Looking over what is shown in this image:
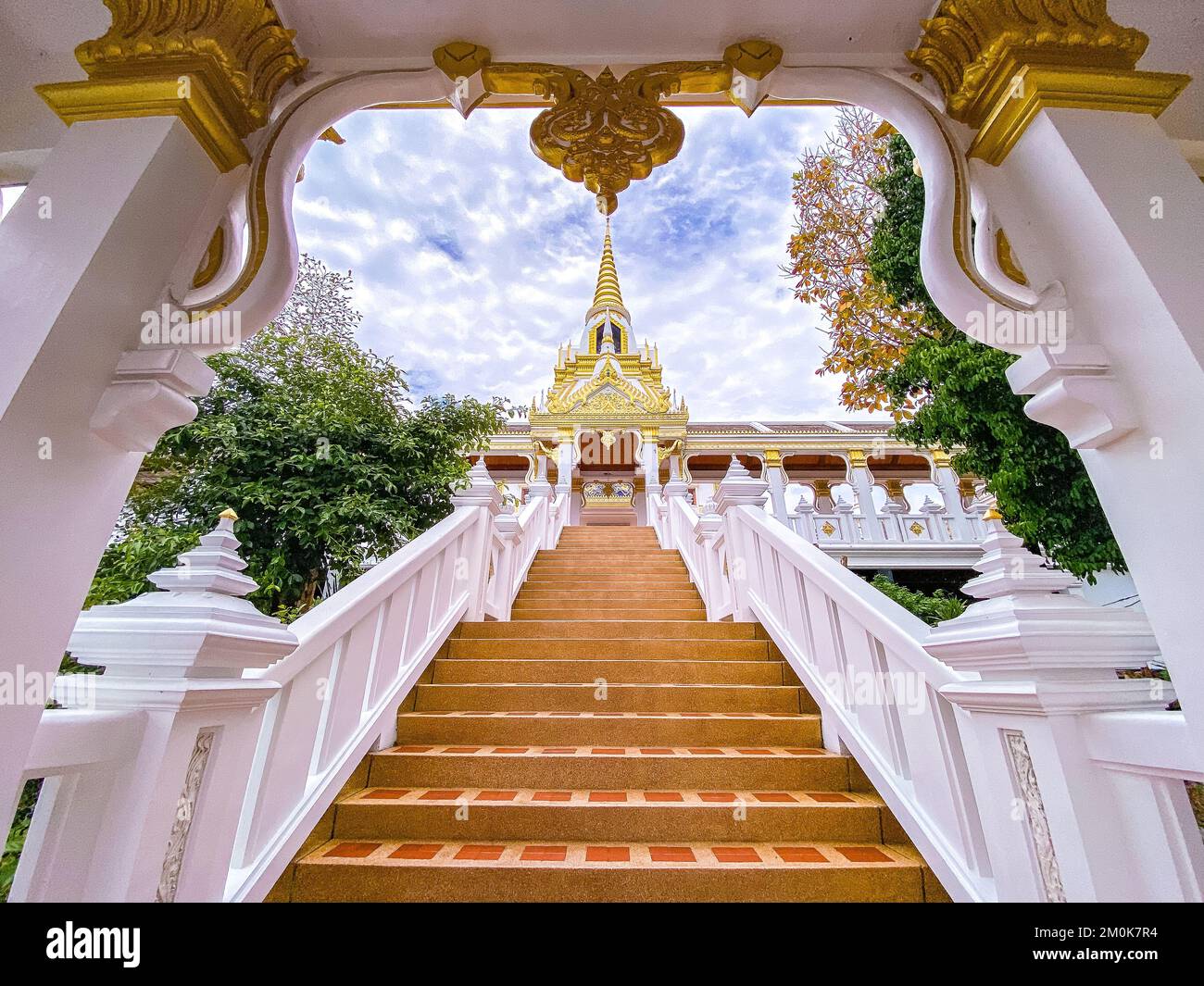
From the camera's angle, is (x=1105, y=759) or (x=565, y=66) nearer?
(x=1105, y=759)

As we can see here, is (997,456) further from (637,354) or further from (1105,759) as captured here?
(637,354)

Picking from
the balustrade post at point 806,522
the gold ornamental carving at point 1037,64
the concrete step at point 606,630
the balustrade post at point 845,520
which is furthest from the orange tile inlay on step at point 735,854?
the balustrade post at point 845,520

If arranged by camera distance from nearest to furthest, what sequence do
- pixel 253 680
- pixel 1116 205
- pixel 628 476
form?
1. pixel 1116 205
2. pixel 253 680
3. pixel 628 476

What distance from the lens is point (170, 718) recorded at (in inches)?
40.9

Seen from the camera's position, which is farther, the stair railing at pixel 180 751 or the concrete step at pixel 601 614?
the concrete step at pixel 601 614

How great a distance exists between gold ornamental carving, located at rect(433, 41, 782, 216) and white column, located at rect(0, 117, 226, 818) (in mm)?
847

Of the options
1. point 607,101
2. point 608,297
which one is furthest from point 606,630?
point 608,297

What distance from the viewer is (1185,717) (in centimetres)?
93

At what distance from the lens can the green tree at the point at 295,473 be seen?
3484 millimetres

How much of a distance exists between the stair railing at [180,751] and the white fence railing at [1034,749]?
1.60 m

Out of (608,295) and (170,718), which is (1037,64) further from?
(608,295)

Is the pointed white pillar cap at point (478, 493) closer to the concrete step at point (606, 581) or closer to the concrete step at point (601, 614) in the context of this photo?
the concrete step at point (601, 614)

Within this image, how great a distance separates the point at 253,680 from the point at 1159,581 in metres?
1.88

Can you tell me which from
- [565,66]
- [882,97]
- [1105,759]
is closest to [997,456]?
[882,97]
